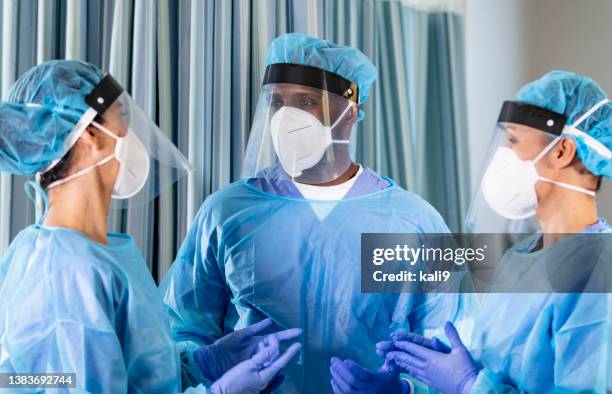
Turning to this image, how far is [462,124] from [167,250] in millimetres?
853

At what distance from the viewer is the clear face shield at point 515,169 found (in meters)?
1.45

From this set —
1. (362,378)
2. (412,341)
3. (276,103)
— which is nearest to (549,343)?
(412,341)

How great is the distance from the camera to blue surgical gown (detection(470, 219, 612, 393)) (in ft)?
4.44

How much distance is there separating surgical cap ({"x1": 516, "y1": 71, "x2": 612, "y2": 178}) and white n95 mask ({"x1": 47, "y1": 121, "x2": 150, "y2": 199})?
0.84m

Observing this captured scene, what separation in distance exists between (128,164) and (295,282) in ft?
1.65

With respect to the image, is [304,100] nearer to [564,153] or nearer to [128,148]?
[128,148]

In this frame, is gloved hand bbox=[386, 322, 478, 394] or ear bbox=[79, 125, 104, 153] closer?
ear bbox=[79, 125, 104, 153]

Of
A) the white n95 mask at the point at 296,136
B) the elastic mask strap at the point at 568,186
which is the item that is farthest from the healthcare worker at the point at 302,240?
the elastic mask strap at the point at 568,186

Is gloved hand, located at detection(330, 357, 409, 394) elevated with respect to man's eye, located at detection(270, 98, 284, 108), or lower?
lower

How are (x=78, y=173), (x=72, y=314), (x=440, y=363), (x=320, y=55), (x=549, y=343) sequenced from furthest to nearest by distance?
1. (x=320, y=55)
2. (x=440, y=363)
3. (x=549, y=343)
4. (x=78, y=173)
5. (x=72, y=314)

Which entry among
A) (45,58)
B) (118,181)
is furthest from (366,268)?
(45,58)

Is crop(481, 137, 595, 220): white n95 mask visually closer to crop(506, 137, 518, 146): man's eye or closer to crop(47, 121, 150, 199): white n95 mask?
crop(506, 137, 518, 146): man's eye

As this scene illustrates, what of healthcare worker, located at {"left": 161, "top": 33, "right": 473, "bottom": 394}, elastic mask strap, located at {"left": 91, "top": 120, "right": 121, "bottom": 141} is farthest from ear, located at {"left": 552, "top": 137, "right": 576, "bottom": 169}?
elastic mask strap, located at {"left": 91, "top": 120, "right": 121, "bottom": 141}

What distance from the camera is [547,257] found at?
148 centimetres
